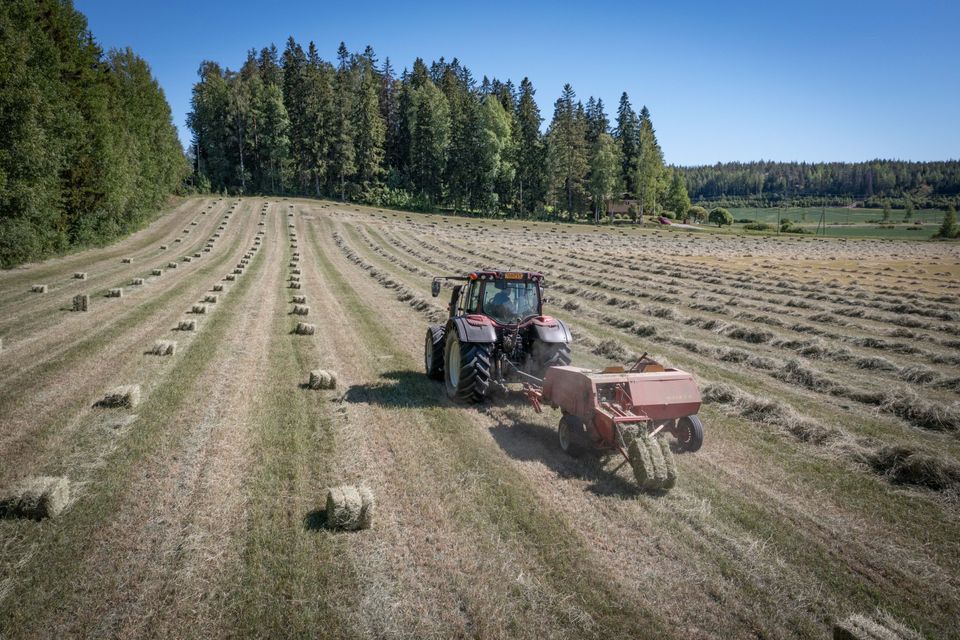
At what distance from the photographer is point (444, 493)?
6.77 metres

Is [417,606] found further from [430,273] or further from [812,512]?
[430,273]

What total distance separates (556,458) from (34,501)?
20.4 feet

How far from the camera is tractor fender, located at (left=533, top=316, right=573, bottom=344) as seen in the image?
974cm

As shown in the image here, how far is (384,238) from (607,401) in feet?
135

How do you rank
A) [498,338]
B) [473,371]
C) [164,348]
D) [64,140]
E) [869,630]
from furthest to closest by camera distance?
[64,140], [164,348], [498,338], [473,371], [869,630]

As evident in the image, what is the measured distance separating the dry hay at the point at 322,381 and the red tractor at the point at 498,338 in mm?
2203

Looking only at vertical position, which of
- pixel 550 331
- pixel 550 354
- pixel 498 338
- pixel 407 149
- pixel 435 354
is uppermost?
pixel 407 149

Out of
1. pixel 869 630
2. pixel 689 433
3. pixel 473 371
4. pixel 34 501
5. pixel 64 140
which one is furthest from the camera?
pixel 64 140

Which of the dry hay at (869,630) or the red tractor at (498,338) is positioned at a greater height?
the red tractor at (498,338)

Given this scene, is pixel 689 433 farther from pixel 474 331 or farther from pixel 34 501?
pixel 34 501

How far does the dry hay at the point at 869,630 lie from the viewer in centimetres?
419

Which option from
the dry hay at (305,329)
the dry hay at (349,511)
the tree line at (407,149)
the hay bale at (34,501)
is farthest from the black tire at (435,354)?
the tree line at (407,149)

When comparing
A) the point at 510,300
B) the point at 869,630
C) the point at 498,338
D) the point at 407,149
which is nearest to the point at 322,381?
the point at 498,338

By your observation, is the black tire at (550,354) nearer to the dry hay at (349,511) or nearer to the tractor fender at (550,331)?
the tractor fender at (550,331)
